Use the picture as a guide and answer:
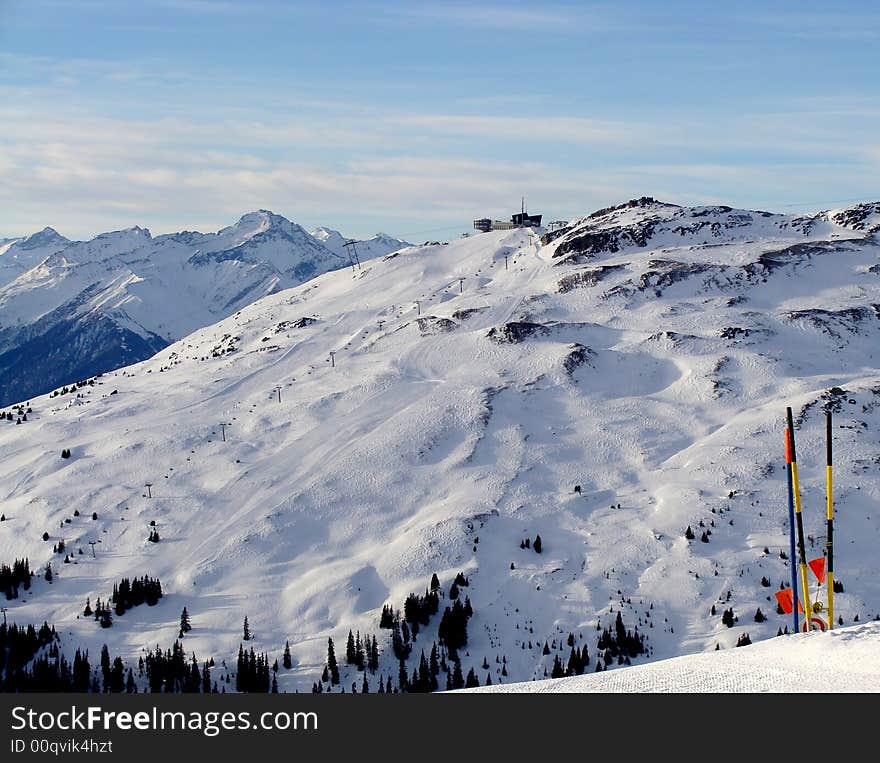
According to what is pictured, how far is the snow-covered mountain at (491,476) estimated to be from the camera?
3767 inches

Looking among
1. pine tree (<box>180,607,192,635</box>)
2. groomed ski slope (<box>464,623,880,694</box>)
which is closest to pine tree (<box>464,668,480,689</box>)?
pine tree (<box>180,607,192,635</box>)

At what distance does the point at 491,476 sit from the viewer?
123125 millimetres

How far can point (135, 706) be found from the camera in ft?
96.1

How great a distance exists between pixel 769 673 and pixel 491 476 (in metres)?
88.4

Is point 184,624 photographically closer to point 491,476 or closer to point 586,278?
point 491,476

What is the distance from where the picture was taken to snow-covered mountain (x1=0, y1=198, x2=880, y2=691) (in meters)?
95.7

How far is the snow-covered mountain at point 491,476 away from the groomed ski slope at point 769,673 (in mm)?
50085

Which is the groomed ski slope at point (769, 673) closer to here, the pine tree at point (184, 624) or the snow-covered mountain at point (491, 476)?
the snow-covered mountain at point (491, 476)

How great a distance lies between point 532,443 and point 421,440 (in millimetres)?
15444

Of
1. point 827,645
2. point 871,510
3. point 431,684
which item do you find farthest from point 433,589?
point 827,645

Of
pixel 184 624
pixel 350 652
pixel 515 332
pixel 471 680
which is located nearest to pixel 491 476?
→ pixel 350 652

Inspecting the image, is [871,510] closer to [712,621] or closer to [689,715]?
[712,621]

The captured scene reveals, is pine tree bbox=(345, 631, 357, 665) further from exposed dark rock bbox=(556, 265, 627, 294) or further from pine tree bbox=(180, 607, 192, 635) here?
exposed dark rock bbox=(556, 265, 627, 294)

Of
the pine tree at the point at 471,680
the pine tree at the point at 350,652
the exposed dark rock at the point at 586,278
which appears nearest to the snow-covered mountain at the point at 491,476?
the pine tree at the point at 350,652
